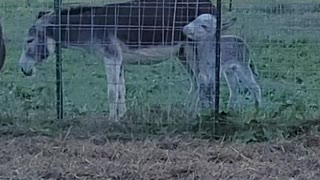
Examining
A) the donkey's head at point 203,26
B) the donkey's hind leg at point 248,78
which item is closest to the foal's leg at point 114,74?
the donkey's head at point 203,26

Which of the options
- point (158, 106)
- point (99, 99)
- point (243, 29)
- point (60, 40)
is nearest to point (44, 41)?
point (60, 40)

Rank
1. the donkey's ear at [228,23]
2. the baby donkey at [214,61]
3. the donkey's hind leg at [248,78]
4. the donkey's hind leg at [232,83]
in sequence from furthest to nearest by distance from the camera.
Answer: the donkey's hind leg at [248,78] → the donkey's hind leg at [232,83] → the donkey's ear at [228,23] → the baby donkey at [214,61]

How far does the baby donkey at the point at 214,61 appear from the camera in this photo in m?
7.92

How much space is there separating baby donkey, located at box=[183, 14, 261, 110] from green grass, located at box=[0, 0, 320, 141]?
13cm

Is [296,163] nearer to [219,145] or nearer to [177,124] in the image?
[219,145]

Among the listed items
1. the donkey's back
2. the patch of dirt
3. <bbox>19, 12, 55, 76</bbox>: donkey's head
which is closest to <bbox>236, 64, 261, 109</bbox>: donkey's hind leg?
the donkey's back

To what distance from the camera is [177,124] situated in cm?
731

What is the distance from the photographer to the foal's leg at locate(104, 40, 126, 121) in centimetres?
809

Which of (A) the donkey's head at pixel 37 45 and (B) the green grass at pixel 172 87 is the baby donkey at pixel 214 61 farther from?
(A) the donkey's head at pixel 37 45

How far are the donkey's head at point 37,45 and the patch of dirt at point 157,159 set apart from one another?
150 cm

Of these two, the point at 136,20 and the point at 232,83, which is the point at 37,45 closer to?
the point at 136,20

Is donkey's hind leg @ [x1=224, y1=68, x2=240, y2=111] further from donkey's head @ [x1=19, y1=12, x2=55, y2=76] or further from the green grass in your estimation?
donkey's head @ [x1=19, y1=12, x2=55, y2=76]

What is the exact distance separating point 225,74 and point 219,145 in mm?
2510

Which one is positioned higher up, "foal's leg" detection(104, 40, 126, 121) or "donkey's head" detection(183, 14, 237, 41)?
"donkey's head" detection(183, 14, 237, 41)
